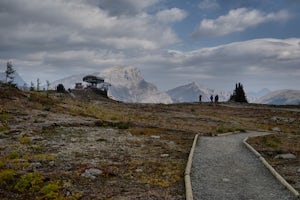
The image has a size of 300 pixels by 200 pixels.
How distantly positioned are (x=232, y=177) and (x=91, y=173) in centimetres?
695

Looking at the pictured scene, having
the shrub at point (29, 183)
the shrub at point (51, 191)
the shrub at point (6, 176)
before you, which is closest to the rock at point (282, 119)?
the shrub at point (29, 183)

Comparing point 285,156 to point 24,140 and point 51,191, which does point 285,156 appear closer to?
point 51,191

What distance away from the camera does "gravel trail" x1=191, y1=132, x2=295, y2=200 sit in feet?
44.1

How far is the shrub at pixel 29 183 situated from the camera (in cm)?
1328

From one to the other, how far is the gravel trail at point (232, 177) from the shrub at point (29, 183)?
654 centimetres

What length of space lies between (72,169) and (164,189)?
16.8 ft

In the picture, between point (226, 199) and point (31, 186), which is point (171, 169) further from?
point (31, 186)

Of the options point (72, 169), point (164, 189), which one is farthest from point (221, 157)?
point (72, 169)

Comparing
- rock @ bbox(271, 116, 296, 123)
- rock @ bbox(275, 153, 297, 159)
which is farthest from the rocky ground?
rock @ bbox(271, 116, 296, 123)

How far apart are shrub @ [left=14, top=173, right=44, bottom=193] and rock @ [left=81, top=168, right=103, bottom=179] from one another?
2102mm

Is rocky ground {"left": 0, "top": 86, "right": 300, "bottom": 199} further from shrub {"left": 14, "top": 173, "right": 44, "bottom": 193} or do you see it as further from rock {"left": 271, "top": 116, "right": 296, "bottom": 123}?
rock {"left": 271, "top": 116, "right": 296, "bottom": 123}

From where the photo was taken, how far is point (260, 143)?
28578 millimetres

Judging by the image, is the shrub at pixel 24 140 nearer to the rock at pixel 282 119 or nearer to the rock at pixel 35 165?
the rock at pixel 35 165

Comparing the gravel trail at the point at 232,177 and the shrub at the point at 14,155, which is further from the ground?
the shrub at the point at 14,155
